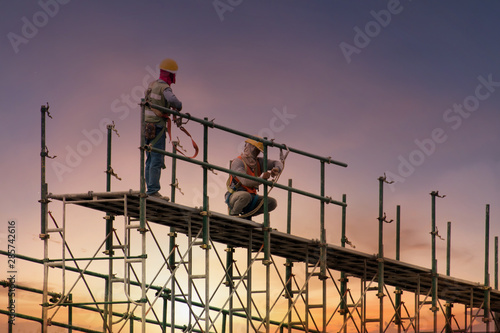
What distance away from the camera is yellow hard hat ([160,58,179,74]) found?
2102 centimetres

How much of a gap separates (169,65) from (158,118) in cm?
128

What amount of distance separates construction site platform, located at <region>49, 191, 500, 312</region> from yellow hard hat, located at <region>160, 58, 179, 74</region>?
262 centimetres

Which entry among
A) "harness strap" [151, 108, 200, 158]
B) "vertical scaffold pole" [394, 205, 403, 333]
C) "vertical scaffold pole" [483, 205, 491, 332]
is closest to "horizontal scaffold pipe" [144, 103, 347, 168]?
"harness strap" [151, 108, 200, 158]

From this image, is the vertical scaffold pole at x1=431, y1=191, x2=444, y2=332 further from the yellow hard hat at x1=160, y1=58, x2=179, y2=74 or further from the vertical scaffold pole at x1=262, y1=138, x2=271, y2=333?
the yellow hard hat at x1=160, y1=58, x2=179, y2=74

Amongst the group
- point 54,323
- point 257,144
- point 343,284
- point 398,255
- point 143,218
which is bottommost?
point 54,323

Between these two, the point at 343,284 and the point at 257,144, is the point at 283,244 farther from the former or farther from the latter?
the point at 343,284

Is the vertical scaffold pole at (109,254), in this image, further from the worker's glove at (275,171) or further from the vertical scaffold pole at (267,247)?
the worker's glove at (275,171)

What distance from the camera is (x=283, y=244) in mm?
24188

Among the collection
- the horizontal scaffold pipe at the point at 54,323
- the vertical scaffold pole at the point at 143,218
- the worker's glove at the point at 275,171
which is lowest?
the horizontal scaffold pipe at the point at 54,323

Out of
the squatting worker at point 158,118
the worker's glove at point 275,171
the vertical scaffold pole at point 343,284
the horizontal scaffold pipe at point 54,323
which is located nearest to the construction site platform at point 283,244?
the vertical scaffold pole at point 343,284

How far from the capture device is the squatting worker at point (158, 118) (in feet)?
65.7

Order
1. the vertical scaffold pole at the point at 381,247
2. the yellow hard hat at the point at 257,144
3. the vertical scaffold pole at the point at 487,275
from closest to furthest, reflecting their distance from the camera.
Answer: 1. the yellow hard hat at the point at 257,144
2. the vertical scaffold pole at the point at 381,247
3. the vertical scaffold pole at the point at 487,275

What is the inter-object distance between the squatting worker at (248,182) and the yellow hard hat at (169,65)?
253cm

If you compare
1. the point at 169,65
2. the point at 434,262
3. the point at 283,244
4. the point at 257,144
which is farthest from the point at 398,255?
the point at 169,65
